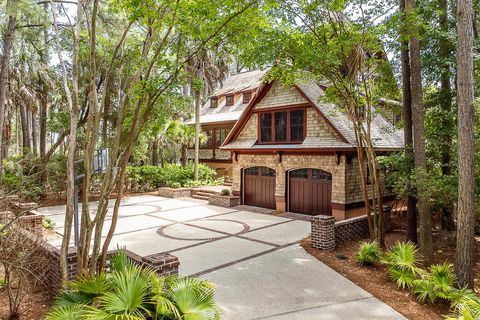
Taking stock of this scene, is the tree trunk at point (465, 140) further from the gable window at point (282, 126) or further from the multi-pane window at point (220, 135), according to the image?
the multi-pane window at point (220, 135)

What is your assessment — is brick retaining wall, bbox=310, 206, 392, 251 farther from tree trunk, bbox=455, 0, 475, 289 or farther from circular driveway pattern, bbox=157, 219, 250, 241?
tree trunk, bbox=455, 0, 475, 289

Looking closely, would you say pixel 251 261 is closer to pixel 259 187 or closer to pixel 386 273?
pixel 386 273

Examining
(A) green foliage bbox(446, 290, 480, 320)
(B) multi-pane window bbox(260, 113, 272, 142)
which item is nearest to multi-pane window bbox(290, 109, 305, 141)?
(B) multi-pane window bbox(260, 113, 272, 142)

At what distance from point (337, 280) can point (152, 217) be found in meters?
9.81

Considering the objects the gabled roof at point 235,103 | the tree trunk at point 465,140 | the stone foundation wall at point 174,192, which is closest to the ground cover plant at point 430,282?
the tree trunk at point 465,140

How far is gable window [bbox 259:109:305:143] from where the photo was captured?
15.6 meters

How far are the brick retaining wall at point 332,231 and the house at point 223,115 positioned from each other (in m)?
14.2

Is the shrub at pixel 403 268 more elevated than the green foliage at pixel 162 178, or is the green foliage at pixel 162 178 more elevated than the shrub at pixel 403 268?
the green foliage at pixel 162 178

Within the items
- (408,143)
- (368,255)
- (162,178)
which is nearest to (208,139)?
(162,178)

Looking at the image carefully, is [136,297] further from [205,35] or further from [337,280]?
[337,280]

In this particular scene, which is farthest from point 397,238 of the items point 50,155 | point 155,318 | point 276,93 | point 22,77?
point 22,77

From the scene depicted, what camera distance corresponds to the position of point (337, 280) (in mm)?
7668

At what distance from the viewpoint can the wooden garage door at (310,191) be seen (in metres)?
14.7

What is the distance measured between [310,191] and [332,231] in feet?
17.7
